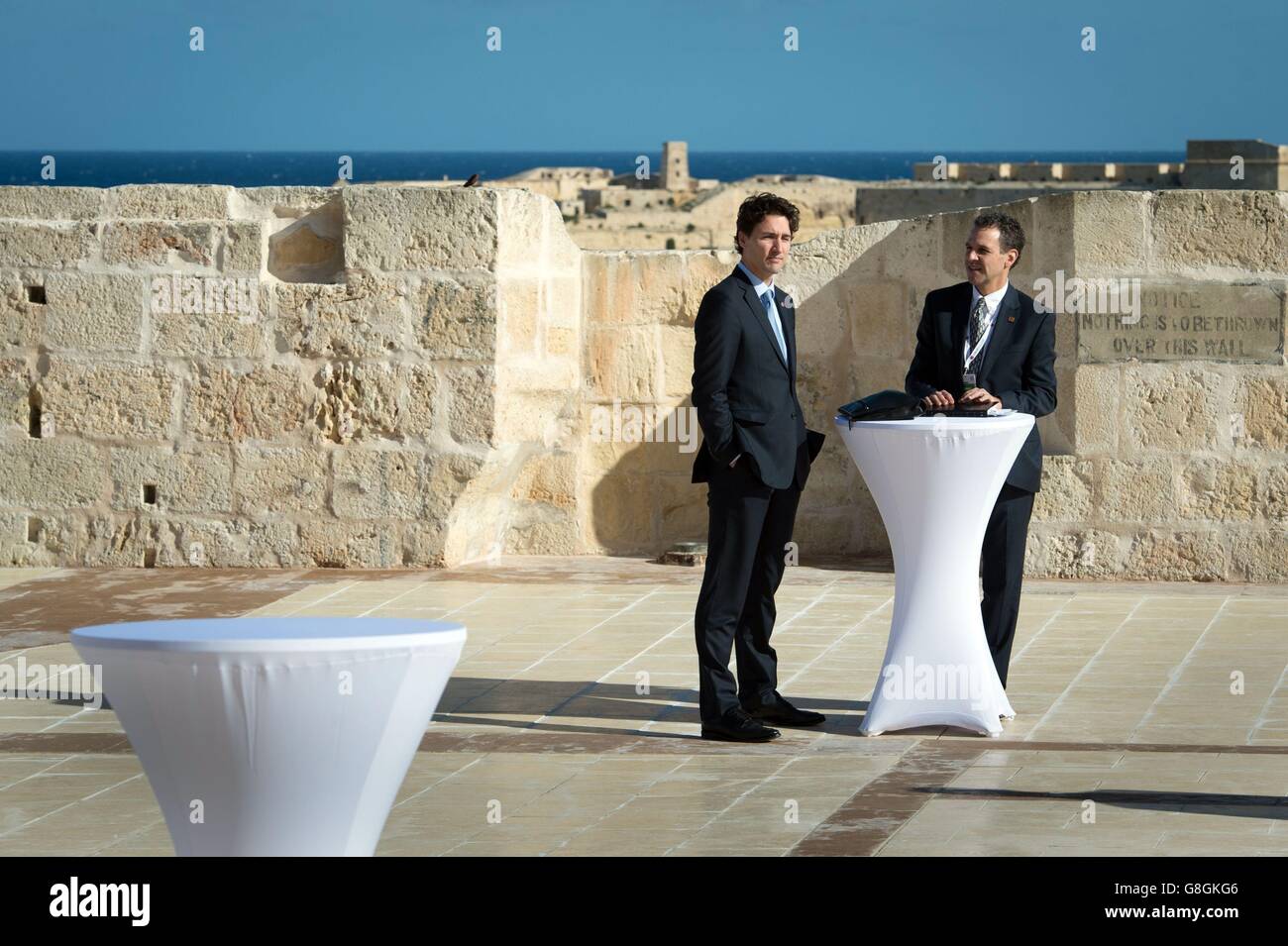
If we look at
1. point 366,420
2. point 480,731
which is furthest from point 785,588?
point 480,731

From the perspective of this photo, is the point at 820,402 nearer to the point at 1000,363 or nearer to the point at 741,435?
the point at 1000,363

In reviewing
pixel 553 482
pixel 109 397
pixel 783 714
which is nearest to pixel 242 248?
pixel 109 397

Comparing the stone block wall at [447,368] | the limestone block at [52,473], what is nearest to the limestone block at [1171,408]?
the stone block wall at [447,368]

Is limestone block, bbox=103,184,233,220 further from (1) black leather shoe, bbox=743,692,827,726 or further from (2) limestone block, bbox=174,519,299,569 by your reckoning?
(1) black leather shoe, bbox=743,692,827,726

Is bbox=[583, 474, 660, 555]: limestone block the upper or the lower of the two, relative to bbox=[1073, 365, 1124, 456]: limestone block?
lower

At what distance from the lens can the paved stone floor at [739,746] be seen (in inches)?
183

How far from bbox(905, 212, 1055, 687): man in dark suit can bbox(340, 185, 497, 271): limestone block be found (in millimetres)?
3077

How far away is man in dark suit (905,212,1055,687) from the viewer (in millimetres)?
5875

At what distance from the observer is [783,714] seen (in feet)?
19.3

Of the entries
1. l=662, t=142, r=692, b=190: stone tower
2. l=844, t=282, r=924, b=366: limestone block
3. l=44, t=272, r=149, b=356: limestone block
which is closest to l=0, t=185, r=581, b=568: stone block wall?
l=44, t=272, r=149, b=356: limestone block

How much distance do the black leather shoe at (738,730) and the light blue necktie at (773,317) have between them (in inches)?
42.0

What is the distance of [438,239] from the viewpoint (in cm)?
863

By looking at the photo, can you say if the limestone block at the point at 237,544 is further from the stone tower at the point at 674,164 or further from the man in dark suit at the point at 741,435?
the stone tower at the point at 674,164
